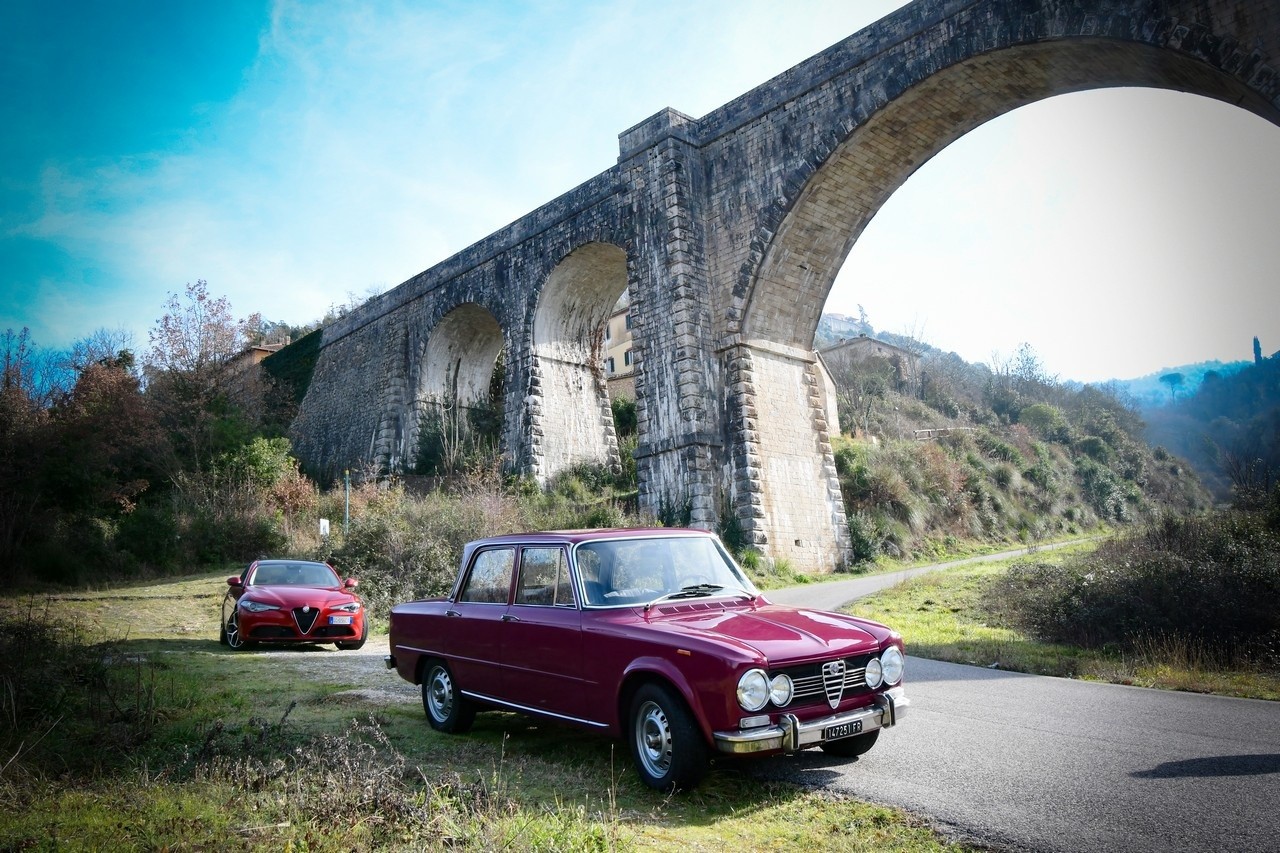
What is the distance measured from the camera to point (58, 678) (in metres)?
6.83

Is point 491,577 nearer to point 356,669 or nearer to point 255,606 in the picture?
point 356,669

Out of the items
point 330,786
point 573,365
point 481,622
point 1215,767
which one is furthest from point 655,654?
point 573,365

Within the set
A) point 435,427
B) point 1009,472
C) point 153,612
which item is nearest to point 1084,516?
point 1009,472

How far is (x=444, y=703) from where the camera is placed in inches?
254

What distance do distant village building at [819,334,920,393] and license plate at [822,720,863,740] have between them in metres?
47.6

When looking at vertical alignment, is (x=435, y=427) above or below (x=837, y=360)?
below

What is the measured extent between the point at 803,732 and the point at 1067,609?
748 cm

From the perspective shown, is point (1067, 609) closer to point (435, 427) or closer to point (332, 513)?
point (332, 513)

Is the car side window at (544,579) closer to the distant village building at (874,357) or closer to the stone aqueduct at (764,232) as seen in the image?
the stone aqueduct at (764,232)

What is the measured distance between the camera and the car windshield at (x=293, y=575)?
39.3ft

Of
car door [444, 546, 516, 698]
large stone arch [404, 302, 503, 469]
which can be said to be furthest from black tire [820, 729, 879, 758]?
large stone arch [404, 302, 503, 469]

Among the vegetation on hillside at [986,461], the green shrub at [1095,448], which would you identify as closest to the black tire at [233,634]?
the vegetation on hillside at [986,461]

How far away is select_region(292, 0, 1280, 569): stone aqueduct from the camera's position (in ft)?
43.0

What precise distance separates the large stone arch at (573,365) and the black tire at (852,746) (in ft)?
57.9
